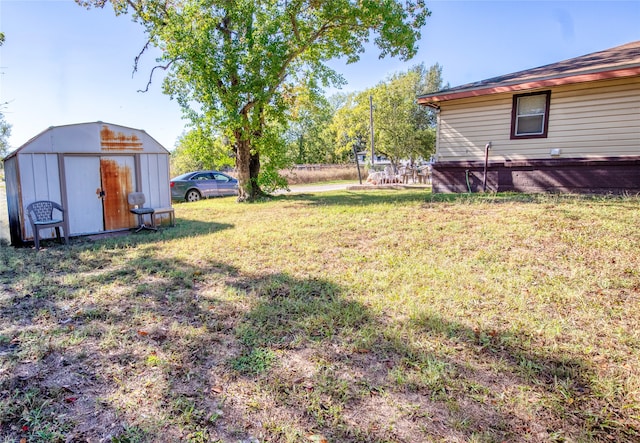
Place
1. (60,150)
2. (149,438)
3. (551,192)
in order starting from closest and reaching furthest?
1. (149,438)
2. (60,150)
3. (551,192)

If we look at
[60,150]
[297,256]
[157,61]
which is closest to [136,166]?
[60,150]

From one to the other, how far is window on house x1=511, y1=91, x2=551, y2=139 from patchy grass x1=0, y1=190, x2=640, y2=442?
14.1 ft

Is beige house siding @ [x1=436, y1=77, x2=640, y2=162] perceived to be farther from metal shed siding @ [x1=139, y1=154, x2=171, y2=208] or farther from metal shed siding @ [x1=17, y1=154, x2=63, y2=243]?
metal shed siding @ [x1=17, y1=154, x2=63, y2=243]

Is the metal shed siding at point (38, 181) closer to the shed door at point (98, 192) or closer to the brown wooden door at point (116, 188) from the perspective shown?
the shed door at point (98, 192)

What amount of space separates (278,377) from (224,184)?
46.0 feet

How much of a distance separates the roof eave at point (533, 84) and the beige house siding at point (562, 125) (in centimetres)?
38

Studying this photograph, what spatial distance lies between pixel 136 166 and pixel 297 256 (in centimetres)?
511

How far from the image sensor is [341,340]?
9.71 feet

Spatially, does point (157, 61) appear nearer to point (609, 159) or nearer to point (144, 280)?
point (144, 280)

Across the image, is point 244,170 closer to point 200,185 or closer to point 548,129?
point 200,185

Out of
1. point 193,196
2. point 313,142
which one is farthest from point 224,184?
point 313,142

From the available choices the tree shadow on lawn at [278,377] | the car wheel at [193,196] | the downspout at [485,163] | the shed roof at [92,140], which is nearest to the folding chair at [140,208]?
the shed roof at [92,140]

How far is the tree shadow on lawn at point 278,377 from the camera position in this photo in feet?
6.62

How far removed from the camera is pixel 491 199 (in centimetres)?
823
